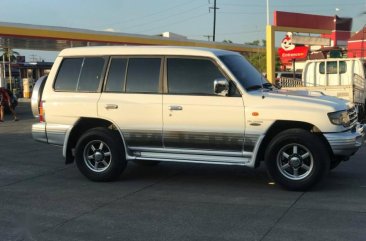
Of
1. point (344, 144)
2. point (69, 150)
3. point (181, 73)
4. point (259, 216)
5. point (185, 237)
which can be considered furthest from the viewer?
point (69, 150)

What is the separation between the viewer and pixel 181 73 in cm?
763

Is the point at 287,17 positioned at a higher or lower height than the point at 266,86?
higher

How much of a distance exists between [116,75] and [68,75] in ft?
2.86

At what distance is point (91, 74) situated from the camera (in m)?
8.10

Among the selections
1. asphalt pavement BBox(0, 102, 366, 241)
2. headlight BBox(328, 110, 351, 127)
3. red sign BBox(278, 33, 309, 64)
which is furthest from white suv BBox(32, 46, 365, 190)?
red sign BBox(278, 33, 309, 64)

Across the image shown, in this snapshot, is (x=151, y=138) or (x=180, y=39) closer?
(x=151, y=138)

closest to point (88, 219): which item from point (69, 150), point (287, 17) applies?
point (69, 150)

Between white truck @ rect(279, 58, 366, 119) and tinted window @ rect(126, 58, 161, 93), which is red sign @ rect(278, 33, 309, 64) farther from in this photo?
tinted window @ rect(126, 58, 161, 93)

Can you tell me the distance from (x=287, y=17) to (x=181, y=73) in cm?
2630

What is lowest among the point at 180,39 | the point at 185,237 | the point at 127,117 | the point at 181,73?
the point at 185,237

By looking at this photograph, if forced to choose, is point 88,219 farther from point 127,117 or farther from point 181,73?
point 181,73

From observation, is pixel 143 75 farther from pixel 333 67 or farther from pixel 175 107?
pixel 333 67

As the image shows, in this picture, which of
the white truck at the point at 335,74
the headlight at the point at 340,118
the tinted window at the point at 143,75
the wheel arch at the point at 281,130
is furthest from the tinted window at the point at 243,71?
the white truck at the point at 335,74

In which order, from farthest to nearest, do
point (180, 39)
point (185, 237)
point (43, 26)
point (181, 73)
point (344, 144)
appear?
point (180, 39) → point (43, 26) → point (181, 73) → point (344, 144) → point (185, 237)
